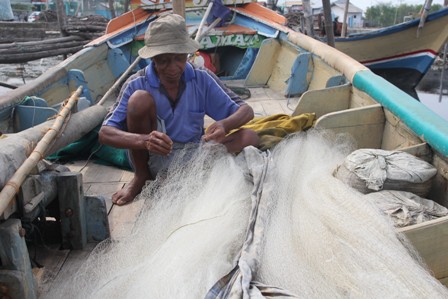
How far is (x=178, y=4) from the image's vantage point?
430 cm

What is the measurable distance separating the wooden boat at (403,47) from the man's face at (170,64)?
32.2 feet

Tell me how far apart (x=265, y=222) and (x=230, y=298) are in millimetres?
558

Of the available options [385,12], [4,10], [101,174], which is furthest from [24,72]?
[385,12]

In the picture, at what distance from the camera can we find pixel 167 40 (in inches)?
106

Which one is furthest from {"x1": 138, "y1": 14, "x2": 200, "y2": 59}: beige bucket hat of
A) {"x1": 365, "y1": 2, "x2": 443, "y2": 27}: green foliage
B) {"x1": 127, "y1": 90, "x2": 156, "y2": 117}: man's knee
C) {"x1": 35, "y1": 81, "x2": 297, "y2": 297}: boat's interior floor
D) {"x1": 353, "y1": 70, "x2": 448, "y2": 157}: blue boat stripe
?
{"x1": 365, "y1": 2, "x2": 443, "y2": 27}: green foliage

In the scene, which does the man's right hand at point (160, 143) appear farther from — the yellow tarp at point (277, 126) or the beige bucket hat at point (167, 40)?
the yellow tarp at point (277, 126)

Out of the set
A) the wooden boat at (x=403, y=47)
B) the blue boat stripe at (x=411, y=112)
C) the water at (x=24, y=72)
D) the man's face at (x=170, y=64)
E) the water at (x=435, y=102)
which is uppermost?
the man's face at (x=170, y=64)

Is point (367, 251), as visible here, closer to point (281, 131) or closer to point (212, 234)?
point (212, 234)

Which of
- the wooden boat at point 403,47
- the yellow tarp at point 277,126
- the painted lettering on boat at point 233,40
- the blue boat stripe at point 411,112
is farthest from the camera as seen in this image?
the wooden boat at point 403,47

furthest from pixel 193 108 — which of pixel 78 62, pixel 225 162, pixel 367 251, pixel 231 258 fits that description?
pixel 78 62

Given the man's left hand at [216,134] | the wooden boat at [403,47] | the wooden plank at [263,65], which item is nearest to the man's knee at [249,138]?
the man's left hand at [216,134]

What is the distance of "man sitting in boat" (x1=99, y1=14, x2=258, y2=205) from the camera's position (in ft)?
8.85

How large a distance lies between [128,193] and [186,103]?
2.25ft

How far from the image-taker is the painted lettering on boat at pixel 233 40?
6.74 meters
